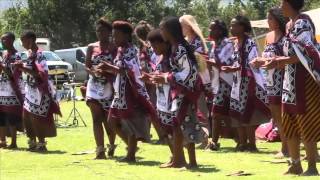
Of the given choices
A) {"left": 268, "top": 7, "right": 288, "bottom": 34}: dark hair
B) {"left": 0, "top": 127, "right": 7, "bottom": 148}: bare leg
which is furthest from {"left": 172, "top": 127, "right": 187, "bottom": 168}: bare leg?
{"left": 0, "top": 127, "right": 7, "bottom": 148}: bare leg

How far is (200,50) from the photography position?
11.0 m

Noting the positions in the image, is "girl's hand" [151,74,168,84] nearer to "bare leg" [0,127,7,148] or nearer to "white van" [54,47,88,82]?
"bare leg" [0,127,7,148]

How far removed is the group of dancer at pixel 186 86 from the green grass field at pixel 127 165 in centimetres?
30

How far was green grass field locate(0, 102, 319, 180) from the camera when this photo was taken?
8484 millimetres

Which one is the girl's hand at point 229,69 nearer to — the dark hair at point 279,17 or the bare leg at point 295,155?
the dark hair at point 279,17

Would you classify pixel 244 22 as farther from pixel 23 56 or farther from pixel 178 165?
pixel 23 56

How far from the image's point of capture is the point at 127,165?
9586 mm

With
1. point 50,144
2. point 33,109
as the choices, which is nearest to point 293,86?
point 33,109

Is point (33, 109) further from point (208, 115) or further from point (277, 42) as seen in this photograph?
Result: point (277, 42)

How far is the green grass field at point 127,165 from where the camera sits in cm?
848

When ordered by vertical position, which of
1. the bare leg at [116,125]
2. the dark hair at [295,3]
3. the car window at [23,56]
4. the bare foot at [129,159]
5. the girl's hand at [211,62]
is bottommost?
the bare foot at [129,159]

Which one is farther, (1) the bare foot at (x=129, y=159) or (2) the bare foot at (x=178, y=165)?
(1) the bare foot at (x=129, y=159)

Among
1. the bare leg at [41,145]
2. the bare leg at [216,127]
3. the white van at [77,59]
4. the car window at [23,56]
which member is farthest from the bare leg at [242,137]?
the white van at [77,59]

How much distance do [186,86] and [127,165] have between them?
156 centimetres
